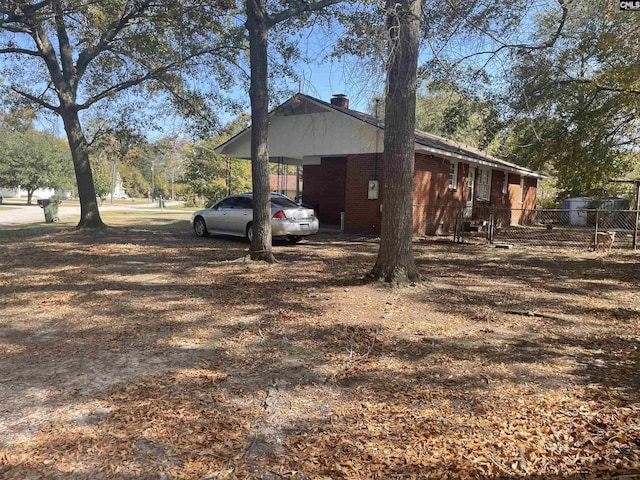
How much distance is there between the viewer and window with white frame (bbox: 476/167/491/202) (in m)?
20.9

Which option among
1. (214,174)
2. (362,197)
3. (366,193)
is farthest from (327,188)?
(214,174)

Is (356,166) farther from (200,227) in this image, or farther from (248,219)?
(200,227)

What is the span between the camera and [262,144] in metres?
9.41

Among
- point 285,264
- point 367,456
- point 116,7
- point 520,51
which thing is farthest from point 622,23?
point 116,7

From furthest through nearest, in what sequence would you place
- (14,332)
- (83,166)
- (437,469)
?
(83,166) → (14,332) → (437,469)

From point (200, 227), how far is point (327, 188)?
23.5ft

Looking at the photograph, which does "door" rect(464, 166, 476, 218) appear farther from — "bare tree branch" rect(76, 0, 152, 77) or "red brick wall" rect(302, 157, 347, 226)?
"bare tree branch" rect(76, 0, 152, 77)

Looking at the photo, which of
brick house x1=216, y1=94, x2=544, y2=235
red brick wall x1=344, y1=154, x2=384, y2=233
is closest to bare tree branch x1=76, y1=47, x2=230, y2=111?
brick house x1=216, y1=94, x2=544, y2=235

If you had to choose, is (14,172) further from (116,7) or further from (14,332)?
(14,332)

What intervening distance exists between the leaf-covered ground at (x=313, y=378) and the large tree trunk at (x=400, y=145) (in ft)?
2.27

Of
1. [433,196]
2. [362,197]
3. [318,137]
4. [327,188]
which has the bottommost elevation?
[362,197]

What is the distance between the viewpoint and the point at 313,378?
4027 mm

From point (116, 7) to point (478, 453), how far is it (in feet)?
44.2

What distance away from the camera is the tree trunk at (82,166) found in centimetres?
1489
